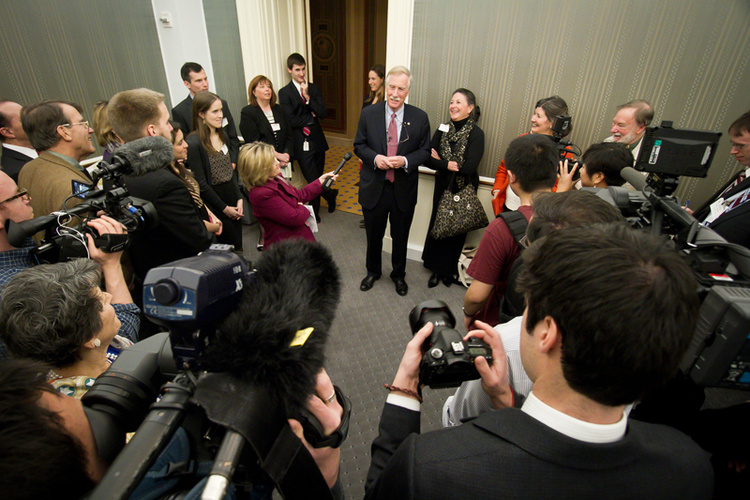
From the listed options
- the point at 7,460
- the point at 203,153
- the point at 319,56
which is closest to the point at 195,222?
the point at 203,153

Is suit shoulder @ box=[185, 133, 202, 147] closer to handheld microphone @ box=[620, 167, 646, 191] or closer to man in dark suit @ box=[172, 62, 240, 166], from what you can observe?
man in dark suit @ box=[172, 62, 240, 166]

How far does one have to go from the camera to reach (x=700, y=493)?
0.68 metres

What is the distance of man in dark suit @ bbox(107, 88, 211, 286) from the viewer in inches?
71.0

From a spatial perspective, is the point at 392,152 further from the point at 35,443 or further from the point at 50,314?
the point at 35,443

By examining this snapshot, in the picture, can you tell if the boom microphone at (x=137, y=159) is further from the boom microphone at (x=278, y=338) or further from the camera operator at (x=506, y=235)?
the camera operator at (x=506, y=235)

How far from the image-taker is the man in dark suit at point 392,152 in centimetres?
288

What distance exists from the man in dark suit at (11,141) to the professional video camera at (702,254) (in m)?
3.50

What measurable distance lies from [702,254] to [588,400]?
0.81 meters

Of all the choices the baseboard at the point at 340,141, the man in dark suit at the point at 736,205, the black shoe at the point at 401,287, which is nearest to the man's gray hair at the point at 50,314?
the black shoe at the point at 401,287

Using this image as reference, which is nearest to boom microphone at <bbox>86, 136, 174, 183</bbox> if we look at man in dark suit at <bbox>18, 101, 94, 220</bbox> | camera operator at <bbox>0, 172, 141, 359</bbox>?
camera operator at <bbox>0, 172, 141, 359</bbox>

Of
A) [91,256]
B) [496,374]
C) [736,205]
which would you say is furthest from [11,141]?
[736,205]

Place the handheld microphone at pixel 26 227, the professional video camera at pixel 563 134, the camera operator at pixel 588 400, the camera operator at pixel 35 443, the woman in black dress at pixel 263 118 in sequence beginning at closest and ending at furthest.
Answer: the camera operator at pixel 35 443, the camera operator at pixel 588 400, the handheld microphone at pixel 26 227, the professional video camera at pixel 563 134, the woman in black dress at pixel 263 118

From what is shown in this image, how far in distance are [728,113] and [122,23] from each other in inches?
214

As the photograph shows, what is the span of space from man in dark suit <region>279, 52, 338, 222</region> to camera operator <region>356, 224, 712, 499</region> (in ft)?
13.0
